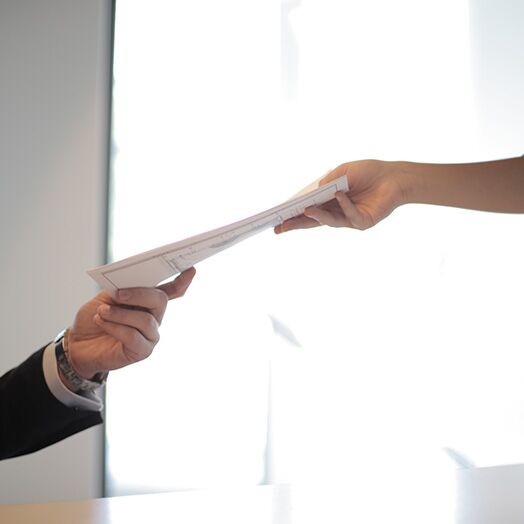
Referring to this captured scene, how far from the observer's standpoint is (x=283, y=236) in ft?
9.50

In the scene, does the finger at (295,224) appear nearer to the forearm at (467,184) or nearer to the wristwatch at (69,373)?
the forearm at (467,184)

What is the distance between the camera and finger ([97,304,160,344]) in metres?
1.08

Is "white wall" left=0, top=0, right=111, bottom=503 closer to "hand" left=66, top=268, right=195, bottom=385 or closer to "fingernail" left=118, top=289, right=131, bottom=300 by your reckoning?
"hand" left=66, top=268, right=195, bottom=385

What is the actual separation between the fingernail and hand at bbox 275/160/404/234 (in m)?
0.26

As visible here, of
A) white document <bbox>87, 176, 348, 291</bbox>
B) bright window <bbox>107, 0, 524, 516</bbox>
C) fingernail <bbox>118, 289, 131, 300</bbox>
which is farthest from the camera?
bright window <bbox>107, 0, 524, 516</bbox>

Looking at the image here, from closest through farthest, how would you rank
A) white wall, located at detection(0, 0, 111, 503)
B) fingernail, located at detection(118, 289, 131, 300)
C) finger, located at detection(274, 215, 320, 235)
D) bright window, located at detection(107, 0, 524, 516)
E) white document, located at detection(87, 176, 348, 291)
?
white document, located at detection(87, 176, 348, 291)
fingernail, located at detection(118, 289, 131, 300)
finger, located at detection(274, 215, 320, 235)
bright window, located at detection(107, 0, 524, 516)
white wall, located at detection(0, 0, 111, 503)

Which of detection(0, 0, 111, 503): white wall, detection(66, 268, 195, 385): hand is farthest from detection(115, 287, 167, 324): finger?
detection(0, 0, 111, 503): white wall

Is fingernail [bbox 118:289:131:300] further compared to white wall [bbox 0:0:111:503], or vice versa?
white wall [bbox 0:0:111:503]

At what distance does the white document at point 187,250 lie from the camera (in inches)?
34.7

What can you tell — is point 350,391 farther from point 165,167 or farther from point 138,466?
point 165,167

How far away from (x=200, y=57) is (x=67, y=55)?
62cm

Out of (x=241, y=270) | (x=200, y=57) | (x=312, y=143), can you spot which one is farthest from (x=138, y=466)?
(x=200, y=57)

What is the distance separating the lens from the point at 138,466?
3023 mm

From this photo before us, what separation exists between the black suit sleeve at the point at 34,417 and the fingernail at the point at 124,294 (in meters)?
0.21
